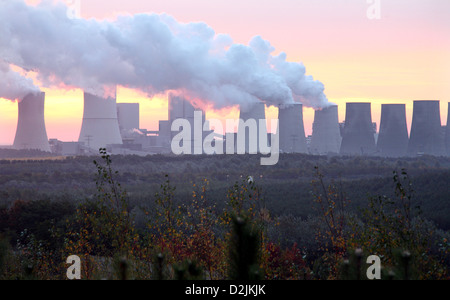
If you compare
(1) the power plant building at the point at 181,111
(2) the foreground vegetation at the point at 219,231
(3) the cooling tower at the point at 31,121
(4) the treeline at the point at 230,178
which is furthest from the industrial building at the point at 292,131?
(2) the foreground vegetation at the point at 219,231

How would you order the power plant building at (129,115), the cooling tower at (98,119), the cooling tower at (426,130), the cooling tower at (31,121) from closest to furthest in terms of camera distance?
the cooling tower at (98,119), the cooling tower at (31,121), the cooling tower at (426,130), the power plant building at (129,115)

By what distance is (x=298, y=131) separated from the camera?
1667 inches

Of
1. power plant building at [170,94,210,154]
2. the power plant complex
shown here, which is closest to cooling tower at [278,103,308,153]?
the power plant complex

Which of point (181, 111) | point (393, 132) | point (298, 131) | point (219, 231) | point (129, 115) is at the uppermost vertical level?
point (129, 115)

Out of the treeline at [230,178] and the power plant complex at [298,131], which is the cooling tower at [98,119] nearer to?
the power plant complex at [298,131]

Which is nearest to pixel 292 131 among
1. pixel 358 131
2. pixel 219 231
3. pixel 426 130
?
pixel 358 131

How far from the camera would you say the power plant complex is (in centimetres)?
3712

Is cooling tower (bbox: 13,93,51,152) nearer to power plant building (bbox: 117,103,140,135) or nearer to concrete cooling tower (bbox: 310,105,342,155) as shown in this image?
concrete cooling tower (bbox: 310,105,342,155)

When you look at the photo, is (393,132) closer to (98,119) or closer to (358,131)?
(358,131)

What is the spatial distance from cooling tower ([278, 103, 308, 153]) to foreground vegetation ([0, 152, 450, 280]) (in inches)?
225

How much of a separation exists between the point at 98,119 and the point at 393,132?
25005 mm

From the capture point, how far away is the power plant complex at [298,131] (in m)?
37.1
